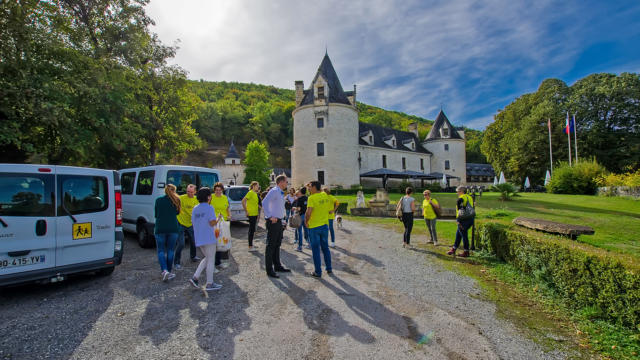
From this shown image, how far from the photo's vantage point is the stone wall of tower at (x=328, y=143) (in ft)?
120

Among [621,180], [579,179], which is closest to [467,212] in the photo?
[621,180]

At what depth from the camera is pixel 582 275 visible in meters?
4.50

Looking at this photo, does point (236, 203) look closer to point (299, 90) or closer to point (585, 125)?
point (299, 90)

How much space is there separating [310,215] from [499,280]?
13.8 feet

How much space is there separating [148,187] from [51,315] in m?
4.59

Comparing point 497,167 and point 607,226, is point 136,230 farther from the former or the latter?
point 497,167

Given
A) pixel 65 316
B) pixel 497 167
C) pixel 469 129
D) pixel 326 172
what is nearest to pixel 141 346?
pixel 65 316

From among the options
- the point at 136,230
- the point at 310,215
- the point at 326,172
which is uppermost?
→ the point at 326,172

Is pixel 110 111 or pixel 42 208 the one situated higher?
pixel 110 111

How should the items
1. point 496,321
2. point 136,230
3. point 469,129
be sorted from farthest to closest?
point 469,129
point 136,230
point 496,321

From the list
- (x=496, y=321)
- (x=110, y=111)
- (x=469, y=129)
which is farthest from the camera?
(x=469, y=129)

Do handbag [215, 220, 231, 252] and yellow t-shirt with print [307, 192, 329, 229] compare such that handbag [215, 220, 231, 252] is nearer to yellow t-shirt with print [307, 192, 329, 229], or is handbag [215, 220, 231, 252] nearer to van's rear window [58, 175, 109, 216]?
yellow t-shirt with print [307, 192, 329, 229]

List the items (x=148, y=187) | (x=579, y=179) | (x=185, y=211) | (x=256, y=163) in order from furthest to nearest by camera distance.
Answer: (x=256, y=163)
(x=579, y=179)
(x=148, y=187)
(x=185, y=211)

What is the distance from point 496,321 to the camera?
4109 mm
